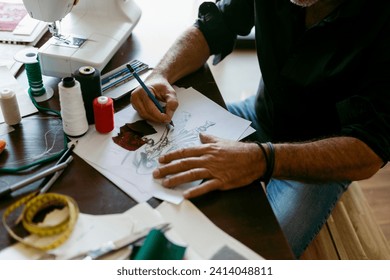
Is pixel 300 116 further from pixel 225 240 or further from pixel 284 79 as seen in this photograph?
pixel 225 240

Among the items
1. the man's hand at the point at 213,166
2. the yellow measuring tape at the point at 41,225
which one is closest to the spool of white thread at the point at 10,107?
the yellow measuring tape at the point at 41,225

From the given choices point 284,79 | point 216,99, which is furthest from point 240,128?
point 284,79

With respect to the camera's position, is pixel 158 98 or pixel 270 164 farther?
pixel 158 98

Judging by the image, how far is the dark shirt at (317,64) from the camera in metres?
0.97

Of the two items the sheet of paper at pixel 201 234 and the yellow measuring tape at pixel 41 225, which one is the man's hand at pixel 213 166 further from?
the yellow measuring tape at pixel 41 225

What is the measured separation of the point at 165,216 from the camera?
0.79 metres

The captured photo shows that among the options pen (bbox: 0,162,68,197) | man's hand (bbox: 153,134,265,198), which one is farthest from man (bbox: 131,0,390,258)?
pen (bbox: 0,162,68,197)

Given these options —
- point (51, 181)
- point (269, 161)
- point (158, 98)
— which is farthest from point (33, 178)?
point (269, 161)

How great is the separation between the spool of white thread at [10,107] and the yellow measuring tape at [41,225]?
0.27m

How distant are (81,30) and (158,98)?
1.22ft

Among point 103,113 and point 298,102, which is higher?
point 103,113

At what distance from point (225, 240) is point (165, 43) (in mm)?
857

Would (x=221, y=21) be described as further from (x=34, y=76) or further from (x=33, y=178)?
(x=33, y=178)

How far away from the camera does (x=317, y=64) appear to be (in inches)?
44.3
